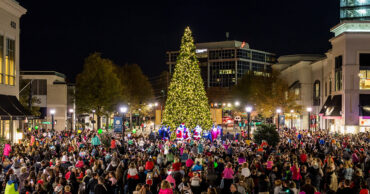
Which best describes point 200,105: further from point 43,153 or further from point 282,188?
point 282,188

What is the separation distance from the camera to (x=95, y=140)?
26672mm

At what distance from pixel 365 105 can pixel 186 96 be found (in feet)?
74.3

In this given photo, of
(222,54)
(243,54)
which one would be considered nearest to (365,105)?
(243,54)

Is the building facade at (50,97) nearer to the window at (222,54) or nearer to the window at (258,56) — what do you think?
the window at (222,54)

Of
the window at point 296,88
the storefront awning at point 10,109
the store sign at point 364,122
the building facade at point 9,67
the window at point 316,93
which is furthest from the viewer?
the window at point 296,88

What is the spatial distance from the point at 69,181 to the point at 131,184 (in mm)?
2142

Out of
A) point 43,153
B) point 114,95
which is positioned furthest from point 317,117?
point 43,153

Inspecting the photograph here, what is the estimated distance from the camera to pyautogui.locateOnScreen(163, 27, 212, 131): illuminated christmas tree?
3591 centimetres

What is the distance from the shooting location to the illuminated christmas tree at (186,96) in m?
35.9

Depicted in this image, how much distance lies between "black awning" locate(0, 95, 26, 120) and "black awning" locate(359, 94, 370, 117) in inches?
1400

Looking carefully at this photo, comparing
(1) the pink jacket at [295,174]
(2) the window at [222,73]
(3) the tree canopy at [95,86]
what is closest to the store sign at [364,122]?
(3) the tree canopy at [95,86]

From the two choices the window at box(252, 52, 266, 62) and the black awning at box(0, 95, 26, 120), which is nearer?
the black awning at box(0, 95, 26, 120)

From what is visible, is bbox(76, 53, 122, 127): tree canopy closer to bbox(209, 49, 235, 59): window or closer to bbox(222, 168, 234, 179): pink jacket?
bbox(222, 168, 234, 179): pink jacket

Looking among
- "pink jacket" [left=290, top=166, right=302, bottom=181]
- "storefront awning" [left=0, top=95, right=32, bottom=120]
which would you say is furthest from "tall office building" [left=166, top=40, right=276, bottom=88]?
"pink jacket" [left=290, top=166, right=302, bottom=181]
